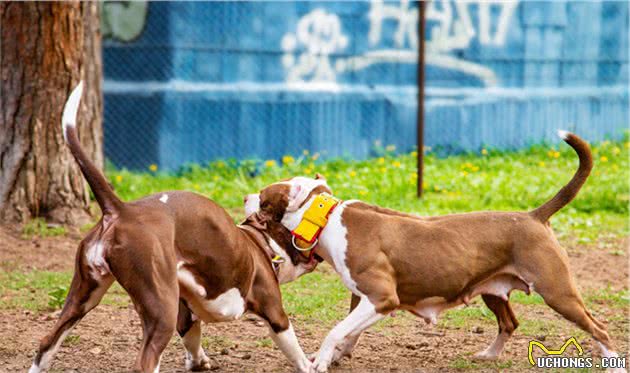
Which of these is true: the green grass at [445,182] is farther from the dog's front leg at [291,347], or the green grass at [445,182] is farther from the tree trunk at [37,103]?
the dog's front leg at [291,347]

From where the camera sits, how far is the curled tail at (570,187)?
19.4 ft

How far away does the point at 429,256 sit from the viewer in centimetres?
585

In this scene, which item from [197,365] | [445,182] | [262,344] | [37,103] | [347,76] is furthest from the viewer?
[347,76]

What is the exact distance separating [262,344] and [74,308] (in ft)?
5.68

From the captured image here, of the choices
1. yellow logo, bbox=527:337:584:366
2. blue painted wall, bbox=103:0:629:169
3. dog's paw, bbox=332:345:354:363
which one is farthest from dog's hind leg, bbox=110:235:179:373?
blue painted wall, bbox=103:0:629:169

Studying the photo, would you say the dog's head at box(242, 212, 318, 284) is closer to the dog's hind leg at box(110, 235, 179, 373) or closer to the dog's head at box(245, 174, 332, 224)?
the dog's head at box(245, 174, 332, 224)

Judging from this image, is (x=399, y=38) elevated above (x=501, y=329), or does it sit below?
above

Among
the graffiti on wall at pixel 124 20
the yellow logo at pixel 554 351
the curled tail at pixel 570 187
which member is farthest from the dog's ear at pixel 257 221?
the graffiti on wall at pixel 124 20

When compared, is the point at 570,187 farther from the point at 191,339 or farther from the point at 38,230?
the point at 38,230

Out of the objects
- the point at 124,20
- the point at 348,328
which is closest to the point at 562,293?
the point at 348,328

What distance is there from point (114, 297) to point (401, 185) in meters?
4.99

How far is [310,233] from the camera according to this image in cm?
577

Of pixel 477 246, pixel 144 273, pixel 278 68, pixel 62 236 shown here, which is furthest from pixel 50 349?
pixel 278 68

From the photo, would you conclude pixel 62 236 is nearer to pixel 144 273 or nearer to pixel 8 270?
pixel 8 270
